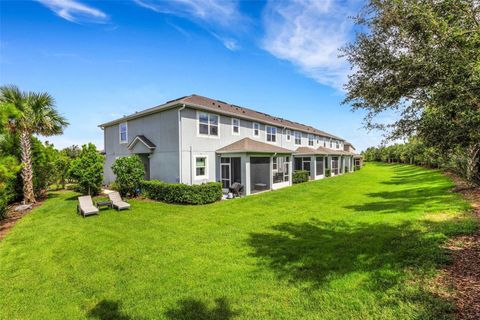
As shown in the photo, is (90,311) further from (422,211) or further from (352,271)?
(422,211)

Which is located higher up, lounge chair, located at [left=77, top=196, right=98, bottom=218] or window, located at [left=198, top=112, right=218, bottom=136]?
window, located at [left=198, top=112, right=218, bottom=136]

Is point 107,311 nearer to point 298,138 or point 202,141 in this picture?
point 202,141

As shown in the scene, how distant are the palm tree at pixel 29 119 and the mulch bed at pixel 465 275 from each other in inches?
780

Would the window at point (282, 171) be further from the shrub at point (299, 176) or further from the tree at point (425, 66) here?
the tree at point (425, 66)

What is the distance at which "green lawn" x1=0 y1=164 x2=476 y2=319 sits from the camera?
165 inches

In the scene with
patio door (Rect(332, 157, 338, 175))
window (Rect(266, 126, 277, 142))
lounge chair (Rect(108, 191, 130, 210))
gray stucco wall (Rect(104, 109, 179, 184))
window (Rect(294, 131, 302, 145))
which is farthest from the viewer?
patio door (Rect(332, 157, 338, 175))

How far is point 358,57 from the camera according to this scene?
22.0 ft

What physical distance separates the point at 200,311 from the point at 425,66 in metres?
6.27

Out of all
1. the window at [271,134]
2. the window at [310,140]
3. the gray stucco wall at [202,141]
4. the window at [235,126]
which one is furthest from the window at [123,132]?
the window at [310,140]

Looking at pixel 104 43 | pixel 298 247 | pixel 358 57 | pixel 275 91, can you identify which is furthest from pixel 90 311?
pixel 275 91

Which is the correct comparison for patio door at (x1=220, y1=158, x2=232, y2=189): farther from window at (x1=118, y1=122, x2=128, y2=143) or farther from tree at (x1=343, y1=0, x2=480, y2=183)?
tree at (x1=343, y1=0, x2=480, y2=183)

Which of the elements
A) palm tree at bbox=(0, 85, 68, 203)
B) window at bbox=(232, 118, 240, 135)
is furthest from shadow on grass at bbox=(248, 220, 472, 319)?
palm tree at bbox=(0, 85, 68, 203)

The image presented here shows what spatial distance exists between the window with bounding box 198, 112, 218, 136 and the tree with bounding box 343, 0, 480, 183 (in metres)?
11.5

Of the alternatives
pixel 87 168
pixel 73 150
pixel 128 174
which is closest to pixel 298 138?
pixel 128 174
